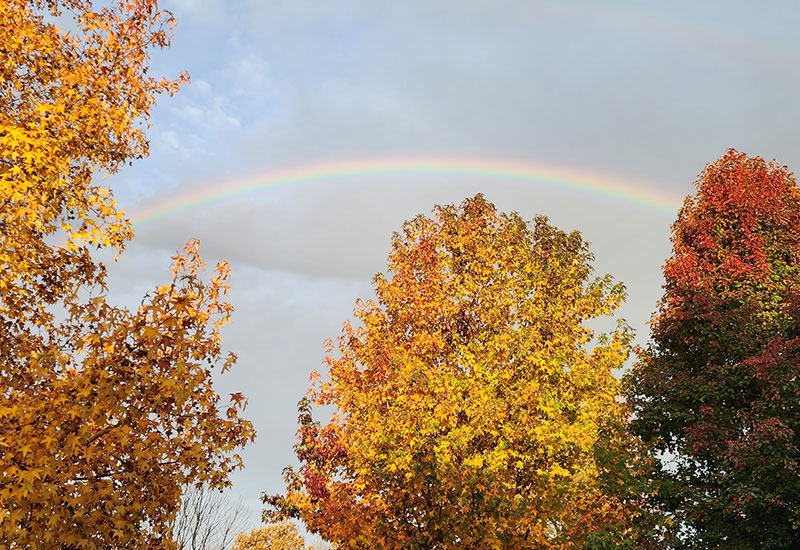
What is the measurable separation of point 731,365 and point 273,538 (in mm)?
38905

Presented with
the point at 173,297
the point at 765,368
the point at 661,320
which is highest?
the point at 661,320

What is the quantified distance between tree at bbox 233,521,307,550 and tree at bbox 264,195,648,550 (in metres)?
26.7

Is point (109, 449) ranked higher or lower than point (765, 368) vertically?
lower

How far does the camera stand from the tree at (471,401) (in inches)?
551

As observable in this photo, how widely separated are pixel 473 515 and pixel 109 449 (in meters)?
8.43

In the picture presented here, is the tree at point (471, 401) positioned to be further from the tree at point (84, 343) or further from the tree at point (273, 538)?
the tree at point (273, 538)

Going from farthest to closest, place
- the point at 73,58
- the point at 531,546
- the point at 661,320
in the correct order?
1. the point at 661,320
2. the point at 531,546
3. the point at 73,58

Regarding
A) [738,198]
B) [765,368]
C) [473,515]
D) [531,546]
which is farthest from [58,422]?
[738,198]

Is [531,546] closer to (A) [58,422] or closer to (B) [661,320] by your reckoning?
(B) [661,320]

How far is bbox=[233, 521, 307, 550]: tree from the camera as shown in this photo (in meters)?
47.6

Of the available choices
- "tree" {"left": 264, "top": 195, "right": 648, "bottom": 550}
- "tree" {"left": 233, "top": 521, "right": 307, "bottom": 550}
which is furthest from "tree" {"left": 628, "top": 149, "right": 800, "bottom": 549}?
"tree" {"left": 233, "top": 521, "right": 307, "bottom": 550}

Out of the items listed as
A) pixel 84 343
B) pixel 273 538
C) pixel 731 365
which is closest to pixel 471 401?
pixel 731 365

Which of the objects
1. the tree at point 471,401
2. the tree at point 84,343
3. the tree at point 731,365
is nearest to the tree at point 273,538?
the tree at point 471,401

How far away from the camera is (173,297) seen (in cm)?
769
